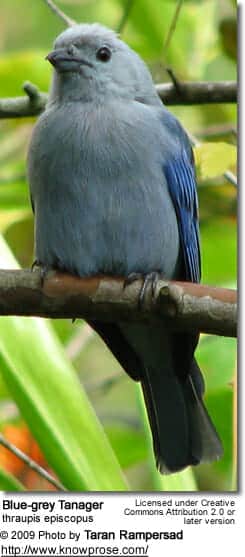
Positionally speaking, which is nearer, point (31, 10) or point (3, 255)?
point (3, 255)

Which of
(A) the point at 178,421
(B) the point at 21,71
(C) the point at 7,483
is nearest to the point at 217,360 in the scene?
(A) the point at 178,421

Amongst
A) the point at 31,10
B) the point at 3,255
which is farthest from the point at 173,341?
the point at 31,10

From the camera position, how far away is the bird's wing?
4039 mm

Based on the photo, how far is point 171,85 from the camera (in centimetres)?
428

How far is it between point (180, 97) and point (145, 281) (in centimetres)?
81

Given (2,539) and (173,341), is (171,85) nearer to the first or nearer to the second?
(173,341)

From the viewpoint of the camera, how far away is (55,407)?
380 cm

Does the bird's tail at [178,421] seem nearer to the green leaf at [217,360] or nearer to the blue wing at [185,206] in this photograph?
the green leaf at [217,360]

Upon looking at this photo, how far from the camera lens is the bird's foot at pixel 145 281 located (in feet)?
11.7

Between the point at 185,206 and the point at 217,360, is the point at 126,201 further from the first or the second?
the point at 217,360

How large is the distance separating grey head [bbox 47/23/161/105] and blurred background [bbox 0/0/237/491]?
0.96 feet

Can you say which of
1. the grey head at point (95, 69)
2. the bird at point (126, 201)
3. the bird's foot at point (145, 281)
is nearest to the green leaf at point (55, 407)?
the bird at point (126, 201)

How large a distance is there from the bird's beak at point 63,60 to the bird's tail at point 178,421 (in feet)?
3.57

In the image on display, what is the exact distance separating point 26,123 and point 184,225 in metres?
1.22
